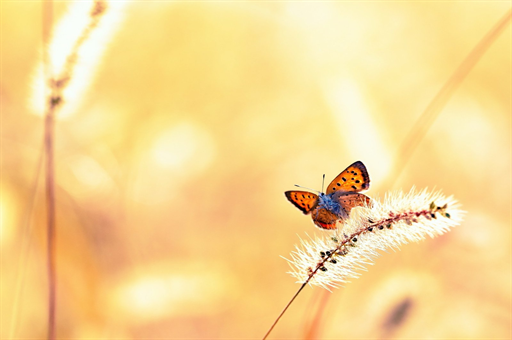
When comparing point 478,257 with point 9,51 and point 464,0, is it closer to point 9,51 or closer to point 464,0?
point 464,0

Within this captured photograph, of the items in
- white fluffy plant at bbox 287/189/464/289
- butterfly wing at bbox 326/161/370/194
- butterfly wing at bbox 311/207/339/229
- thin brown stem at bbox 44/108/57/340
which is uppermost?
thin brown stem at bbox 44/108/57/340

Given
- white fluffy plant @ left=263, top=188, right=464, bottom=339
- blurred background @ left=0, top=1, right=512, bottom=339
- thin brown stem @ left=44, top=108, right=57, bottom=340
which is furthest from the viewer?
blurred background @ left=0, top=1, right=512, bottom=339

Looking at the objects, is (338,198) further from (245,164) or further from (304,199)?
(245,164)

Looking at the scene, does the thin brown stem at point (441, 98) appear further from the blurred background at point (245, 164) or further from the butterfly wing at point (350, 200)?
the butterfly wing at point (350, 200)

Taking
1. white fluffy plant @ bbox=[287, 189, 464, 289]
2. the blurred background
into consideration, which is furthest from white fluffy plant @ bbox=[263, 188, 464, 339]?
the blurred background

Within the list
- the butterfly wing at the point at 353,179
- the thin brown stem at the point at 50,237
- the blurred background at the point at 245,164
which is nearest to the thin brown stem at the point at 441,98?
the blurred background at the point at 245,164

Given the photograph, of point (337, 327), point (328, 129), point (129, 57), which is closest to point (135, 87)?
point (129, 57)

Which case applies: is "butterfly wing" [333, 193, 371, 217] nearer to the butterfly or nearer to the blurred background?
the butterfly
